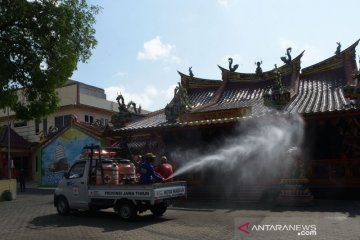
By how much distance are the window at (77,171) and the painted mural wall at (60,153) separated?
14.3 meters

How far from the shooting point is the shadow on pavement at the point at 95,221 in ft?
36.6

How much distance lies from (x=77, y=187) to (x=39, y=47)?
4.62 meters

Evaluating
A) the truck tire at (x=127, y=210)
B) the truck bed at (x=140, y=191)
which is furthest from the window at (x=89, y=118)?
the truck tire at (x=127, y=210)

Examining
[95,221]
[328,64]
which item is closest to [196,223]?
[95,221]

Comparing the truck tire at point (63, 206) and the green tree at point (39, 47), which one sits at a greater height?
the green tree at point (39, 47)

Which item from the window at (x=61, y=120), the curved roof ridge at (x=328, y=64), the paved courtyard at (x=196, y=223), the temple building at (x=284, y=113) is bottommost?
the paved courtyard at (x=196, y=223)

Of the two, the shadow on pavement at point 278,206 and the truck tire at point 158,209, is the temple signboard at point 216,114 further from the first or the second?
the truck tire at point 158,209

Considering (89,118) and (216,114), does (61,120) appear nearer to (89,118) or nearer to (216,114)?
(89,118)

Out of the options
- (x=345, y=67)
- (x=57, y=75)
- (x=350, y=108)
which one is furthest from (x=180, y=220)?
(x=345, y=67)

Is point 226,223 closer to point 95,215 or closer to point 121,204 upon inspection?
point 121,204

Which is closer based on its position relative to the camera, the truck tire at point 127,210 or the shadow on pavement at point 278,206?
the truck tire at point 127,210

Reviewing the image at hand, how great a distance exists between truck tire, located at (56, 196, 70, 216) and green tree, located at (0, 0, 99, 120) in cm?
302

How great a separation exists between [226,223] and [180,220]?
1.56 meters

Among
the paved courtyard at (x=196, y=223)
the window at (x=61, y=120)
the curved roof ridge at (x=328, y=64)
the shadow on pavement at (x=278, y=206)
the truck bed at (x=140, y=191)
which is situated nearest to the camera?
the paved courtyard at (x=196, y=223)
